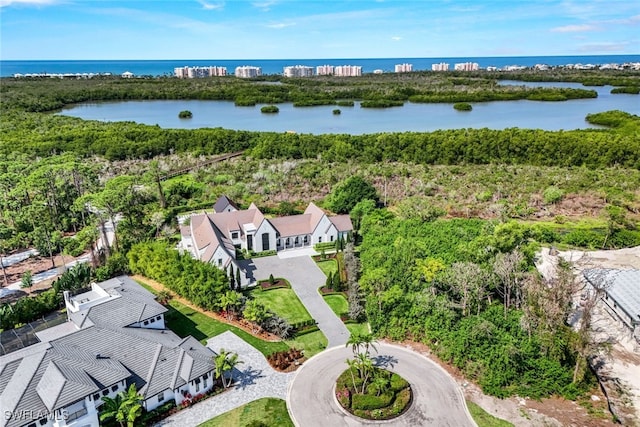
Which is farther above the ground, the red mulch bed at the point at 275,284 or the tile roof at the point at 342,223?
the tile roof at the point at 342,223

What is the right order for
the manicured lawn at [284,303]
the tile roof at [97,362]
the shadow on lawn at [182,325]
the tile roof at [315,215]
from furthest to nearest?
the tile roof at [315,215] → the manicured lawn at [284,303] → the shadow on lawn at [182,325] → the tile roof at [97,362]

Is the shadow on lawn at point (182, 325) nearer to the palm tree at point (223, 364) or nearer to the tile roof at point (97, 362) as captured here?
the tile roof at point (97, 362)

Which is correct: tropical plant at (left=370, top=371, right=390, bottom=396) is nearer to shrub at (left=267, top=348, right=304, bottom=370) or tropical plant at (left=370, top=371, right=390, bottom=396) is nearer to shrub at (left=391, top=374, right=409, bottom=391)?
shrub at (left=391, top=374, right=409, bottom=391)

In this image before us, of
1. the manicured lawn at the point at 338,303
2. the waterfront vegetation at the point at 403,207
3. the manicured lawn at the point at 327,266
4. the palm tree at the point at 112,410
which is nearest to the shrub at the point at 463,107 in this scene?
the waterfront vegetation at the point at 403,207

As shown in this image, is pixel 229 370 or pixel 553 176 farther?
pixel 553 176

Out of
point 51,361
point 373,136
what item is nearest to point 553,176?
point 373,136

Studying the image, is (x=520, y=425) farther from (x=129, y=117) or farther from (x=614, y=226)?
(x=129, y=117)
